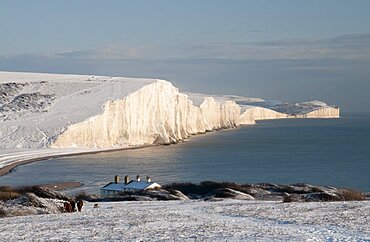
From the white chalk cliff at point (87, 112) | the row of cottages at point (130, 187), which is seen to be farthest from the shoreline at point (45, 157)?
the row of cottages at point (130, 187)

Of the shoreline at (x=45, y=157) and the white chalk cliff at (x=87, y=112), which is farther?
the white chalk cliff at (x=87, y=112)

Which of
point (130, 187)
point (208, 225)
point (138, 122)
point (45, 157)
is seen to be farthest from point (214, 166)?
point (208, 225)

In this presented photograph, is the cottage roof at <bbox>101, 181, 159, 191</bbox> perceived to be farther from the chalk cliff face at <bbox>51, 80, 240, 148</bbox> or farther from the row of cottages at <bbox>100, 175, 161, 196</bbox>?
the chalk cliff face at <bbox>51, 80, 240, 148</bbox>

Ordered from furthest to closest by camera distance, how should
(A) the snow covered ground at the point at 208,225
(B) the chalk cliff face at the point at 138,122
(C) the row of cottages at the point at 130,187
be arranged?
(B) the chalk cliff face at the point at 138,122, (C) the row of cottages at the point at 130,187, (A) the snow covered ground at the point at 208,225

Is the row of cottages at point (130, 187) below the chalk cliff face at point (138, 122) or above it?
below

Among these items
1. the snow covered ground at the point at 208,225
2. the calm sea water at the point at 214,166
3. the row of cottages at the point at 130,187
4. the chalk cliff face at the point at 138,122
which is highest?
the chalk cliff face at the point at 138,122

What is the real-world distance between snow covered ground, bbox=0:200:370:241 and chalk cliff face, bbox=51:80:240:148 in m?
46.9

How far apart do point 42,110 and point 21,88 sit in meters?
10.4

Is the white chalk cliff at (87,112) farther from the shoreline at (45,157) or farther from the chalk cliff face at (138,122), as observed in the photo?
the shoreline at (45,157)

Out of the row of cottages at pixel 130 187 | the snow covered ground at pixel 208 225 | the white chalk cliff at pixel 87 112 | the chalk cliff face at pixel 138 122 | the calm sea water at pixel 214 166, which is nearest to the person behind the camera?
the snow covered ground at pixel 208 225

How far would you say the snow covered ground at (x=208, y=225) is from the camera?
1054 centimetres

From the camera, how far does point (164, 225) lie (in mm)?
12039

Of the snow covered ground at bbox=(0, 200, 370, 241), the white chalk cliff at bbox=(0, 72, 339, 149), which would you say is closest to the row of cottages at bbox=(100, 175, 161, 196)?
the snow covered ground at bbox=(0, 200, 370, 241)

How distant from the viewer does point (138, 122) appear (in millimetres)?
69750
